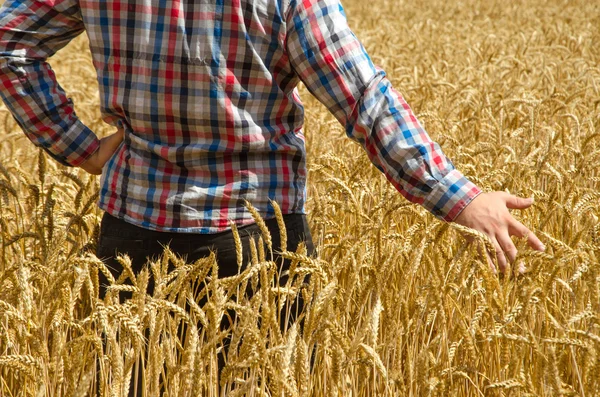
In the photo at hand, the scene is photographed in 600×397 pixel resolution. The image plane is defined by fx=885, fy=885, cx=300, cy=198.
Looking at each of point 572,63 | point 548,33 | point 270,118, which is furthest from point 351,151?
point 548,33

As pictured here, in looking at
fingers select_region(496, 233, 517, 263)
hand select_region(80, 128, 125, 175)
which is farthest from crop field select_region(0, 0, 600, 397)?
hand select_region(80, 128, 125, 175)

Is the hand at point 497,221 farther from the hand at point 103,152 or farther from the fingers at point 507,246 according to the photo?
the hand at point 103,152

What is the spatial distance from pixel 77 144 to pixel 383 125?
2.90ft

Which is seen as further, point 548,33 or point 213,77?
point 548,33

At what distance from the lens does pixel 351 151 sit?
4445 mm

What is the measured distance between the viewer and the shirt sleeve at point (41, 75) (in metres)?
2.14

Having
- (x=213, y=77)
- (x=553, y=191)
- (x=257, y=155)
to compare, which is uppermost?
(x=213, y=77)

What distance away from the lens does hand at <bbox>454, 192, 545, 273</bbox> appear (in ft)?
6.07

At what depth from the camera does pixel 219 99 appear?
202 cm

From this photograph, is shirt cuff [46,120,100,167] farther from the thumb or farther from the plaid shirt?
the thumb

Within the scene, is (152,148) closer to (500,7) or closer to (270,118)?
(270,118)

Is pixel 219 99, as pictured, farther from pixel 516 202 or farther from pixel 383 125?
pixel 516 202

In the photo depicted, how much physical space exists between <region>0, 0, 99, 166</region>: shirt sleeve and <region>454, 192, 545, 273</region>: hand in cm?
103

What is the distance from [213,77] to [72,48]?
29.3ft
